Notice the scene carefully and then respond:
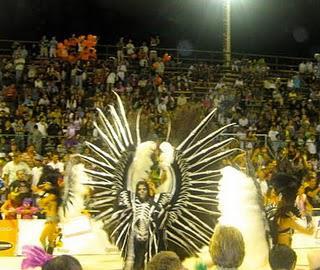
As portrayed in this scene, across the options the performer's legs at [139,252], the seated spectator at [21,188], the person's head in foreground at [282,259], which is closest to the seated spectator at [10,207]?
the seated spectator at [21,188]

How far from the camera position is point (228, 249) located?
4.34 metres

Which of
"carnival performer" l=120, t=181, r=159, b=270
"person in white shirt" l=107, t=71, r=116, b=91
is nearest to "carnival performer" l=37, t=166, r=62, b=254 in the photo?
"carnival performer" l=120, t=181, r=159, b=270

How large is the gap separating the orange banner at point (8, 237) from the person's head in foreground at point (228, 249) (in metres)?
7.30

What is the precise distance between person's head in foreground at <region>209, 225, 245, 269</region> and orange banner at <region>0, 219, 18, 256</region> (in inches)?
288

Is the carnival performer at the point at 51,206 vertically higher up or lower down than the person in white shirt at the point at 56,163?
lower down

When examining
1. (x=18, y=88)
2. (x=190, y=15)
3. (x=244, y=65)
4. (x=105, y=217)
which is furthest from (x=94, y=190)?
(x=190, y=15)

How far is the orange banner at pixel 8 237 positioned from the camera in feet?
36.4

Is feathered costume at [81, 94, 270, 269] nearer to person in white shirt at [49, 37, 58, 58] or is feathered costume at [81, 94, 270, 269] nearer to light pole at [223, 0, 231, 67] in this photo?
person in white shirt at [49, 37, 58, 58]

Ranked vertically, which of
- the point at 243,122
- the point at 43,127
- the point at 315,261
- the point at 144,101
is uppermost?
the point at 144,101

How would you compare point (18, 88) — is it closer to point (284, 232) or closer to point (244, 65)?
point (244, 65)

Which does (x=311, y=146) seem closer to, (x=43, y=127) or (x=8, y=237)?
(x=43, y=127)

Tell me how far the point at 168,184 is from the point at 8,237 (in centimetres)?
392

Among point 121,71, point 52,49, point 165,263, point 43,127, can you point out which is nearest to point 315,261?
point 165,263

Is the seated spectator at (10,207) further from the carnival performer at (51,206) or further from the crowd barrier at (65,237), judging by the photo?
the carnival performer at (51,206)
